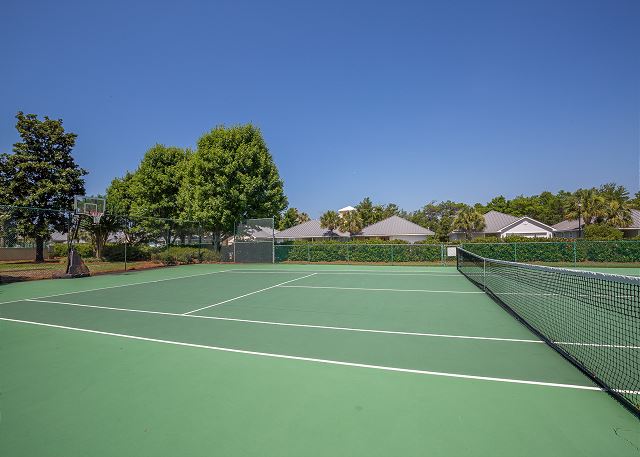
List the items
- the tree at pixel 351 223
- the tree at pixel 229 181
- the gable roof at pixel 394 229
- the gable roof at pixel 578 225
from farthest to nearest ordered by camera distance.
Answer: the tree at pixel 351 223, the gable roof at pixel 394 229, the gable roof at pixel 578 225, the tree at pixel 229 181

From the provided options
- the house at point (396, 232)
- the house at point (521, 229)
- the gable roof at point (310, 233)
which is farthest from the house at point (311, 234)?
the house at point (521, 229)

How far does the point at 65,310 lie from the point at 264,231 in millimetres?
18215

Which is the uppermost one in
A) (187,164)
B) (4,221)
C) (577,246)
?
(187,164)

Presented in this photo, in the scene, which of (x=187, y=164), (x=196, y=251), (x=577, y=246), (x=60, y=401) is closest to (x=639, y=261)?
(x=577, y=246)

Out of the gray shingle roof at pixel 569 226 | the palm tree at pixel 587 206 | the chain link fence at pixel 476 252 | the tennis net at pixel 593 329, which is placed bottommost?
the tennis net at pixel 593 329

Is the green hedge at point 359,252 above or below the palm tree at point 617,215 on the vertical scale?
below

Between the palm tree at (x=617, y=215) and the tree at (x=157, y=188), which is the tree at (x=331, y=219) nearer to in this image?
the tree at (x=157, y=188)

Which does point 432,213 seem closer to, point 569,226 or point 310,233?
point 569,226

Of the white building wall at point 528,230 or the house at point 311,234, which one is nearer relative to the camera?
the white building wall at point 528,230

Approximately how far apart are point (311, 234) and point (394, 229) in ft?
40.6

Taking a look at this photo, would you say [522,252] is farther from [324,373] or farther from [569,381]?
[324,373]

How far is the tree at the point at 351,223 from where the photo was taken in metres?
44.6

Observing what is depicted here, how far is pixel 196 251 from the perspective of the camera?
90.7 ft

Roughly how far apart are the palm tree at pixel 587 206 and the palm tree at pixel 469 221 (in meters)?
9.94
